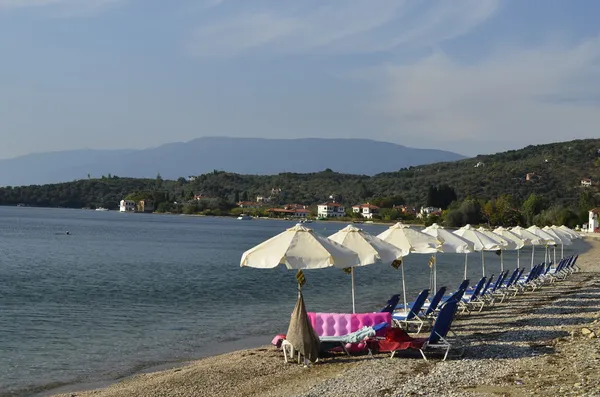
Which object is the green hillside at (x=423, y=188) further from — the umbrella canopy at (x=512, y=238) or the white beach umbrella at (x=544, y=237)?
the umbrella canopy at (x=512, y=238)

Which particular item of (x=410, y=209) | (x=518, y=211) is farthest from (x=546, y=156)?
(x=518, y=211)

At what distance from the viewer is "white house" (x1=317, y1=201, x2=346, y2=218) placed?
143113 millimetres

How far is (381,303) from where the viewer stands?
840 inches

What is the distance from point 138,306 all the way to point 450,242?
9927mm

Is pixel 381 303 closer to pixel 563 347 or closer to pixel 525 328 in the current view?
pixel 525 328

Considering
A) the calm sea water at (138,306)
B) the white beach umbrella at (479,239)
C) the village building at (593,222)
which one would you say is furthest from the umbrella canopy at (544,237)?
the village building at (593,222)

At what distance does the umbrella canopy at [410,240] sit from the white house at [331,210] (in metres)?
128

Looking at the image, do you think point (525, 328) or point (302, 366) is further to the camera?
point (525, 328)

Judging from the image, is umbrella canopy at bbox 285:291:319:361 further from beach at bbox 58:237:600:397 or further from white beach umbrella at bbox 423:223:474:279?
white beach umbrella at bbox 423:223:474:279

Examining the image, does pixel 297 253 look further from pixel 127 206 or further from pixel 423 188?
pixel 127 206

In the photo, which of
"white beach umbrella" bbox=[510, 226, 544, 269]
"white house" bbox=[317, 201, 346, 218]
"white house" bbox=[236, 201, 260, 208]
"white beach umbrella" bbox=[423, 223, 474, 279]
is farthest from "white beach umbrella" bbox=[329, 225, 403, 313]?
"white house" bbox=[236, 201, 260, 208]

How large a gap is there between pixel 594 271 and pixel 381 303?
12.4 metres

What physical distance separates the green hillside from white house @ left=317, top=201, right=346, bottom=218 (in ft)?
27.1

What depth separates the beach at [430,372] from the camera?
8.15 m
